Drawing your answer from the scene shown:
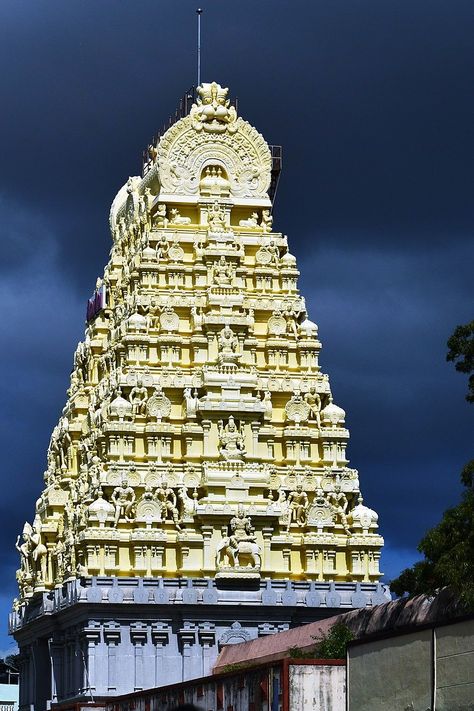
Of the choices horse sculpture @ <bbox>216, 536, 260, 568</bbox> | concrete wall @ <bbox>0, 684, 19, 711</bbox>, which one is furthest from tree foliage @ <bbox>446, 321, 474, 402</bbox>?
concrete wall @ <bbox>0, 684, 19, 711</bbox>

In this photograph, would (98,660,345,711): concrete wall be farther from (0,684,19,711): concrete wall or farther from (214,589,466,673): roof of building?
(0,684,19,711): concrete wall

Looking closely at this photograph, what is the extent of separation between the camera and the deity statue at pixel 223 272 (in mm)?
81875

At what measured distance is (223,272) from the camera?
82.1m

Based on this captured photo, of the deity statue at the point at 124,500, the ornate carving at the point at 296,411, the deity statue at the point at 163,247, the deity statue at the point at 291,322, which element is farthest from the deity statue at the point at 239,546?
the deity statue at the point at 163,247

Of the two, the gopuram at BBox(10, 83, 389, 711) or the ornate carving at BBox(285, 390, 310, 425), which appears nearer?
the gopuram at BBox(10, 83, 389, 711)

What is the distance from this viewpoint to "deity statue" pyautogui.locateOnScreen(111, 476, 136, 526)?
7709 cm

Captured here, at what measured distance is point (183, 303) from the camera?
82125 millimetres

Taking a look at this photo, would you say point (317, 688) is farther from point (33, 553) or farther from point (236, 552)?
point (33, 553)

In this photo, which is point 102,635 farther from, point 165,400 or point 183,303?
point 183,303

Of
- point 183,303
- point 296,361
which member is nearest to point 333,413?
point 296,361

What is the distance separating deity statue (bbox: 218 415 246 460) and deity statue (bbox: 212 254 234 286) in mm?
6799

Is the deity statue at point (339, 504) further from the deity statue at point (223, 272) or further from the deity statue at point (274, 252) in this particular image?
the deity statue at point (274, 252)

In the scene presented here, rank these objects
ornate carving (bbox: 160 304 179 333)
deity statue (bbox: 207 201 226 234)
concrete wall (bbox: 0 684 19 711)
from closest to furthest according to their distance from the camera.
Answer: ornate carving (bbox: 160 304 179 333)
deity statue (bbox: 207 201 226 234)
concrete wall (bbox: 0 684 19 711)

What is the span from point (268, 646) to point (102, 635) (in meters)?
10.3
